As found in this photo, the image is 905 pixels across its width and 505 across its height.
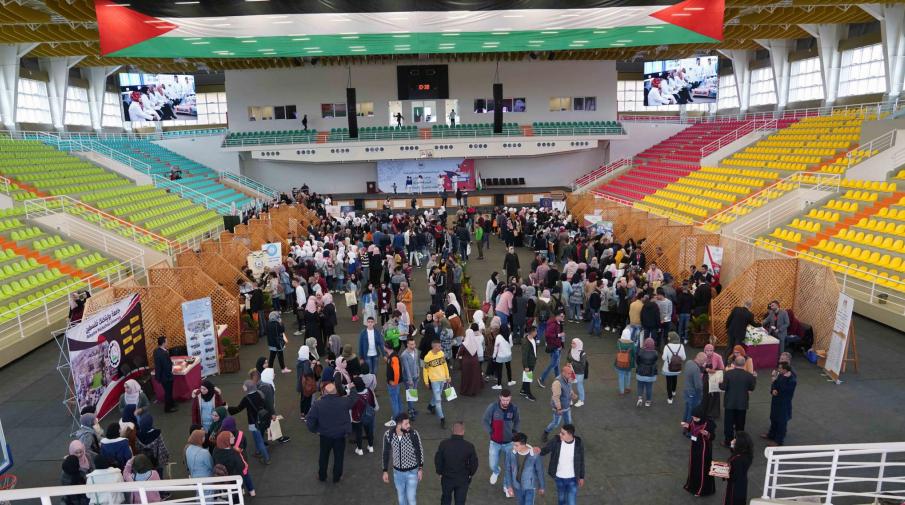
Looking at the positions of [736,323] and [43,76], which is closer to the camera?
[736,323]

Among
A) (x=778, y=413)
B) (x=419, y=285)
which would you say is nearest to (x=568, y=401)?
(x=778, y=413)

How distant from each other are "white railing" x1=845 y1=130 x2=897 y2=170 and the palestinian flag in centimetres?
626

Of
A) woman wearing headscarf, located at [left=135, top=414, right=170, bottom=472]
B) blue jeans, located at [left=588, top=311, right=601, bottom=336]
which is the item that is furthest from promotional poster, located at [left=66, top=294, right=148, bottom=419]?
blue jeans, located at [left=588, top=311, right=601, bottom=336]

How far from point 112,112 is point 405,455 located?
151 ft

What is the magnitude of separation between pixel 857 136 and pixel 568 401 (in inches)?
844

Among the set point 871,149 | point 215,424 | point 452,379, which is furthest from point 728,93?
point 215,424

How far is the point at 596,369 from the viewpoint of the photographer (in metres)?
10.9

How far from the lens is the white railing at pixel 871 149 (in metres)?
18.5

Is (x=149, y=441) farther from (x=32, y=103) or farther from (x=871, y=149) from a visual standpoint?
(x=32, y=103)

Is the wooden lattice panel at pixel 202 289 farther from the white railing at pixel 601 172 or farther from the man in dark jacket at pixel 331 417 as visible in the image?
the white railing at pixel 601 172

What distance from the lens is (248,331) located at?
12758mm

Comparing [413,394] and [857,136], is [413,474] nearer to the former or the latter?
[413,394]

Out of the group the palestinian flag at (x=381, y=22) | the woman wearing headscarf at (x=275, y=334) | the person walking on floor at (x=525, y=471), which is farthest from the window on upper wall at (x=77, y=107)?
the person walking on floor at (x=525, y=471)

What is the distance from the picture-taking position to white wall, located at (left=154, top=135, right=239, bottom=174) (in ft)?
116
